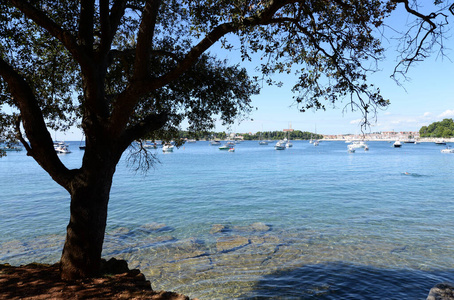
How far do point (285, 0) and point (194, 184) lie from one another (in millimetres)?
29486

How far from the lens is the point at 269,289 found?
8.54m

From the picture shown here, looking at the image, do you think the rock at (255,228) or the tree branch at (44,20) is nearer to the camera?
the tree branch at (44,20)

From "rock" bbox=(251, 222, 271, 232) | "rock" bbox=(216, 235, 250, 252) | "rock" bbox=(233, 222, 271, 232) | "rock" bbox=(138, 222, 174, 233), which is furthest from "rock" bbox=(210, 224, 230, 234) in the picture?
"rock" bbox=(138, 222, 174, 233)

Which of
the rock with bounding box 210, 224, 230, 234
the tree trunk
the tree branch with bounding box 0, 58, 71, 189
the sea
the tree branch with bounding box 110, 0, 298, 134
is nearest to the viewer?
the tree branch with bounding box 110, 0, 298, 134

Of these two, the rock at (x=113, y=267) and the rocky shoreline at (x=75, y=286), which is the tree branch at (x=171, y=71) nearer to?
the rocky shoreline at (x=75, y=286)

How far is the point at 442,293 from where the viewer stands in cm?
677

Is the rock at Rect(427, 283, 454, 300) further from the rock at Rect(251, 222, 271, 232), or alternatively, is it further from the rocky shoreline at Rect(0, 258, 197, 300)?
the rock at Rect(251, 222, 271, 232)

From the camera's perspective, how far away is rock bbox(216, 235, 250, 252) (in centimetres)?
1223

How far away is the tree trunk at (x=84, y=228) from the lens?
19.0 ft

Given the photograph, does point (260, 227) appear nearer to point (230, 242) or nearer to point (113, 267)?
point (230, 242)

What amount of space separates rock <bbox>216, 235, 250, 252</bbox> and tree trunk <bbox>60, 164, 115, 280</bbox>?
6.93 meters

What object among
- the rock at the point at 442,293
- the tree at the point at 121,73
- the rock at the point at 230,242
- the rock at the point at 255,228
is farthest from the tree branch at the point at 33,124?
the rock at the point at 255,228

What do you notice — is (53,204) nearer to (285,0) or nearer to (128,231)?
(128,231)

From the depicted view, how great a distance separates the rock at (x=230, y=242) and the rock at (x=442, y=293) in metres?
7.06
